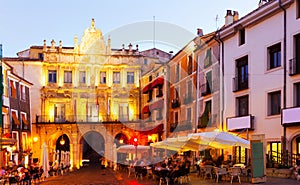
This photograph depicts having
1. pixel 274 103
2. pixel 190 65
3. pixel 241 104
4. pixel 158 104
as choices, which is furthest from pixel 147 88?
pixel 274 103

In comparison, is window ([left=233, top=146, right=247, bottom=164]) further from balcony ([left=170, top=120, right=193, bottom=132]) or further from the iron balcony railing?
the iron balcony railing

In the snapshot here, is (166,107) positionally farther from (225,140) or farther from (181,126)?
(225,140)

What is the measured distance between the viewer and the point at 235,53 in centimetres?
3031

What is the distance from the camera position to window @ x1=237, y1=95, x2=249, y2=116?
29.0 meters

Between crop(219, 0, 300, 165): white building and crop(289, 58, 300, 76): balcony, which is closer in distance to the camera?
crop(289, 58, 300, 76): balcony

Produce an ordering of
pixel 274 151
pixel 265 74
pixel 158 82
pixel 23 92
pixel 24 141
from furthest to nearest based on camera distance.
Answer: pixel 158 82
pixel 23 92
pixel 24 141
pixel 265 74
pixel 274 151

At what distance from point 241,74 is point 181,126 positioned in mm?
12670

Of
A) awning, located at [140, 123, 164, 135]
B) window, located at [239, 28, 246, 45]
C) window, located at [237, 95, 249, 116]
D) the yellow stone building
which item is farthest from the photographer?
the yellow stone building

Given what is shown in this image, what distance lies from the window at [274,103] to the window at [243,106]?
8.46 ft

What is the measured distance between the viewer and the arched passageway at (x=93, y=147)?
188 ft

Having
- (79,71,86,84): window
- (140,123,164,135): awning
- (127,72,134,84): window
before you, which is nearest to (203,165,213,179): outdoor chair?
(140,123,164,135): awning

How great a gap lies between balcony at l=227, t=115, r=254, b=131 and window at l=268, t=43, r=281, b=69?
3.44 metres

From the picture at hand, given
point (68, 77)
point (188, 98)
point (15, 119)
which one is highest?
point (68, 77)

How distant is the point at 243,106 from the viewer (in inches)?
1158
